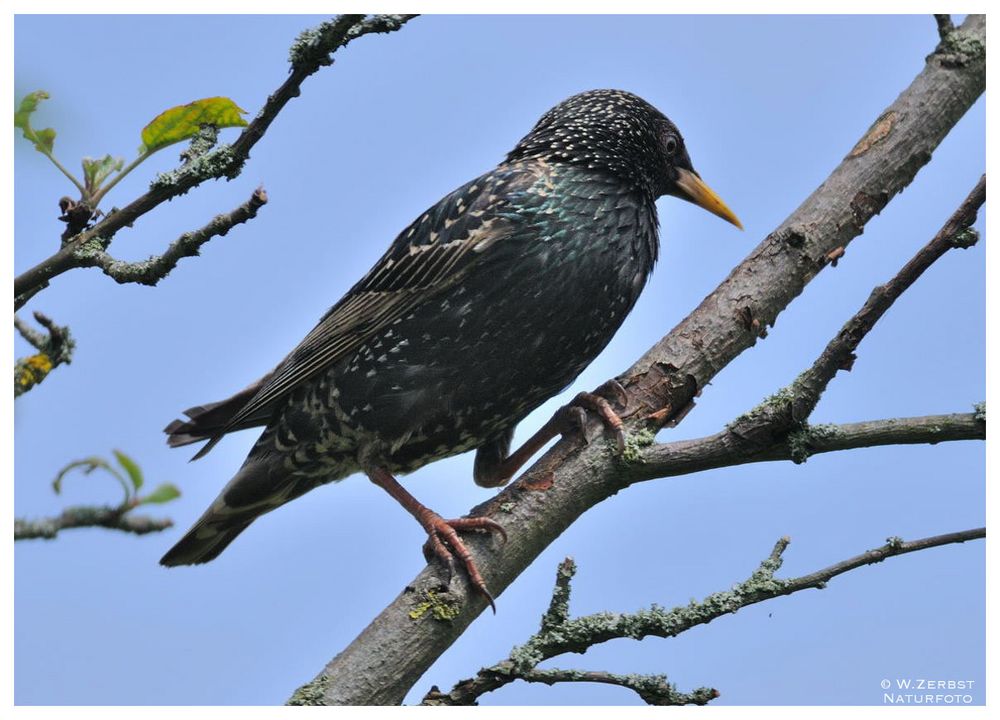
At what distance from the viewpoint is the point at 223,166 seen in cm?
253

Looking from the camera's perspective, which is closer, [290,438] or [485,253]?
[485,253]

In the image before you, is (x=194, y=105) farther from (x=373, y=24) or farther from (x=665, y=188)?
(x=665, y=188)

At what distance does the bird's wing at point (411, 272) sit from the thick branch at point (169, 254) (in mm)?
1727

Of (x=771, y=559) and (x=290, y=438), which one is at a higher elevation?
(x=290, y=438)

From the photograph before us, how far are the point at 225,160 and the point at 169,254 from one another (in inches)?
9.8

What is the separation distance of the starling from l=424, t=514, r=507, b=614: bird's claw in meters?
0.02

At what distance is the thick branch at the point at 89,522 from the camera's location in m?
1.84

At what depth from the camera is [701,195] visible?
4.84 metres

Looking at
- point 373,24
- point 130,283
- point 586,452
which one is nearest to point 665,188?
point 586,452

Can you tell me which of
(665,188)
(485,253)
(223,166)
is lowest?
(223,166)

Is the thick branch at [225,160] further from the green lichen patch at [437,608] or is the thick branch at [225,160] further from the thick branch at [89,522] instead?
the green lichen patch at [437,608]

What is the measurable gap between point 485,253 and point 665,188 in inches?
43.7

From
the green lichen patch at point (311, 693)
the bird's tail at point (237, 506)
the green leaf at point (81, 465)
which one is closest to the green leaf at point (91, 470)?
the green leaf at point (81, 465)

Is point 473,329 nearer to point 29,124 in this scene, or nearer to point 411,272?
point 411,272
